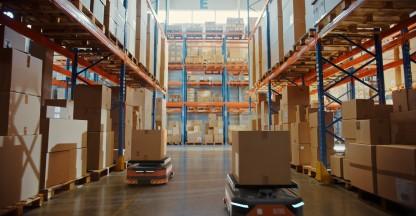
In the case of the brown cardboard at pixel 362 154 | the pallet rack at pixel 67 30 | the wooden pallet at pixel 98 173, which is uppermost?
the pallet rack at pixel 67 30

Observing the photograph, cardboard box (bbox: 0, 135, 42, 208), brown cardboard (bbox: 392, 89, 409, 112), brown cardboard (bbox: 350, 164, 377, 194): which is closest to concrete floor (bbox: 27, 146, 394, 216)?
brown cardboard (bbox: 350, 164, 377, 194)

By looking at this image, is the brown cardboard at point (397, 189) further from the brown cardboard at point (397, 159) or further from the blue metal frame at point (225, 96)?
the blue metal frame at point (225, 96)

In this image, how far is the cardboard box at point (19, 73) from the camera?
338 centimetres

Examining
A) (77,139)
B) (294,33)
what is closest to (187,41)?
(294,33)

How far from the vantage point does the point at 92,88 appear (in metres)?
6.29

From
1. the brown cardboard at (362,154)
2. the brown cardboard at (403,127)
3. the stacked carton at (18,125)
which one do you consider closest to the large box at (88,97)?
the stacked carton at (18,125)

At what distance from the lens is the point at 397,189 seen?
3379 mm

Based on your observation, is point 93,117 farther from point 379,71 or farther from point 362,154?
point 379,71

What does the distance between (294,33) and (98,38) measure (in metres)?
4.39

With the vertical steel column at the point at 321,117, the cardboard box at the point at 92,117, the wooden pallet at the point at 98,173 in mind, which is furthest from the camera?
the cardboard box at the point at 92,117

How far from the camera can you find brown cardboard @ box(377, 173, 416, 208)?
312 cm

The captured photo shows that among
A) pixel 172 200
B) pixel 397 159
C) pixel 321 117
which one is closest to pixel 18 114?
pixel 172 200

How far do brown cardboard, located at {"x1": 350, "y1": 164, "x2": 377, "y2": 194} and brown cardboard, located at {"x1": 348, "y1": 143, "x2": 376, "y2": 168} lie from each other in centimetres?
8

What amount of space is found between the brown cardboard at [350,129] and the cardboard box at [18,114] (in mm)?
4819
